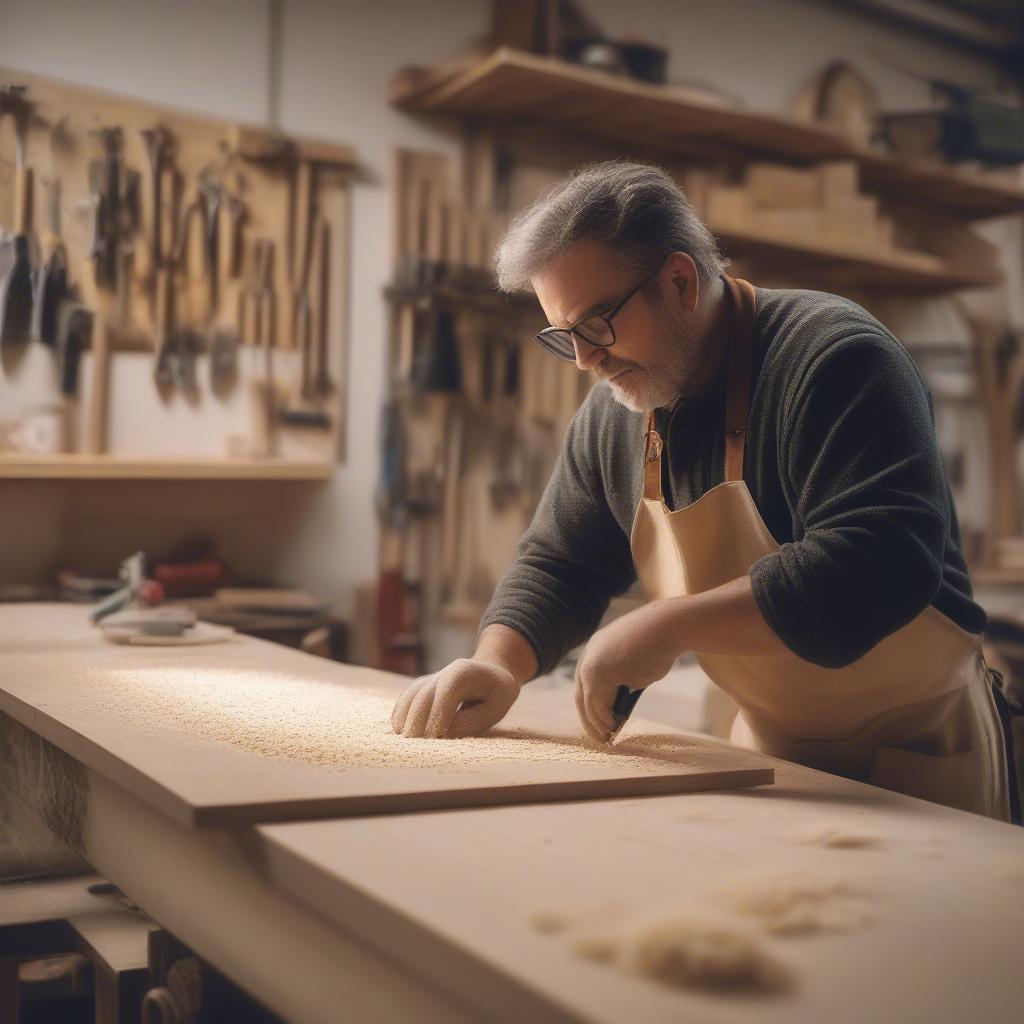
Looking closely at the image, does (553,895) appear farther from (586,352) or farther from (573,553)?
(573,553)

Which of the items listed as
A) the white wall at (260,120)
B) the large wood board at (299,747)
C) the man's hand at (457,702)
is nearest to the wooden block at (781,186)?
the white wall at (260,120)

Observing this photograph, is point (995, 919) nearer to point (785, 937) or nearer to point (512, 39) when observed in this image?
point (785, 937)

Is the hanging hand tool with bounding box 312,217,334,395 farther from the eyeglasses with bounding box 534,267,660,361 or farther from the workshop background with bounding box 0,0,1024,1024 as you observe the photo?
the eyeglasses with bounding box 534,267,660,361

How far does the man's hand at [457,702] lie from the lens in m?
1.67

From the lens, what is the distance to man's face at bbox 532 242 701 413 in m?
1.83

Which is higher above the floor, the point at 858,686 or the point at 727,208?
the point at 727,208

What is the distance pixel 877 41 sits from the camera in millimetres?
5906

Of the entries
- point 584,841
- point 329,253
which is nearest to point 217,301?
point 329,253

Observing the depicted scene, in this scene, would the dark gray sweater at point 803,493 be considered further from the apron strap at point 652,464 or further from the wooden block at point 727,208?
the wooden block at point 727,208

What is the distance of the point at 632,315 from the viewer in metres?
1.86

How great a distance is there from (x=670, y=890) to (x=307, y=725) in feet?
2.57

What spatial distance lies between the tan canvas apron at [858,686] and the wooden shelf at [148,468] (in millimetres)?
2279

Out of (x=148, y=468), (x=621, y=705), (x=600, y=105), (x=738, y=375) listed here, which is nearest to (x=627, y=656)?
(x=621, y=705)

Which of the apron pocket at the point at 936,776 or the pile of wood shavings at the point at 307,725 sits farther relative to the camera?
the apron pocket at the point at 936,776
